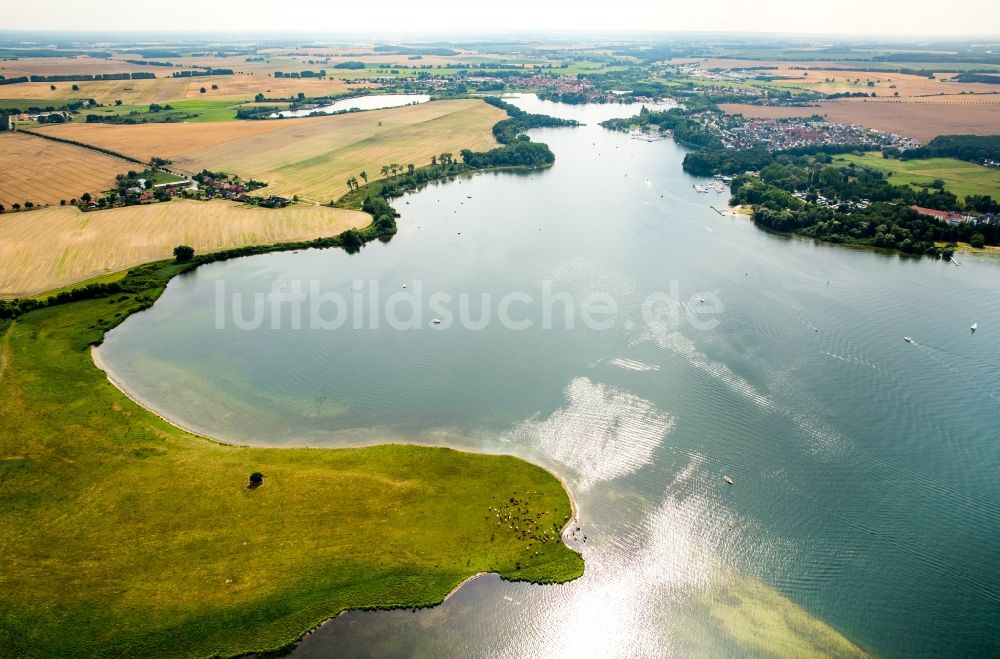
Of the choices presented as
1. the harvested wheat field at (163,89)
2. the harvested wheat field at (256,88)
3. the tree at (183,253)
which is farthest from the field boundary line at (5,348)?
the harvested wheat field at (256,88)

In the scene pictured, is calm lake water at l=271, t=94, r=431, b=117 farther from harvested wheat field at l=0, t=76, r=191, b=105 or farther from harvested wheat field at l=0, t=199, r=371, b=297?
harvested wheat field at l=0, t=199, r=371, b=297

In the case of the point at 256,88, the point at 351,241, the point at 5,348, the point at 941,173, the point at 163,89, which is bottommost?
the point at 5,348

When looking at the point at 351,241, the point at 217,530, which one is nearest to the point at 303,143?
the point at 351,241

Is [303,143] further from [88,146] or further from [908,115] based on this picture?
[908,115]

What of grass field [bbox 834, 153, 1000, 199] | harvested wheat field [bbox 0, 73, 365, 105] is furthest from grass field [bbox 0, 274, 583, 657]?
harvested wheat field [bbox 0, 73, 365, 105]

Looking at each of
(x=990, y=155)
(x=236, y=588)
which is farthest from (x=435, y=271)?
(x=990, y=155)

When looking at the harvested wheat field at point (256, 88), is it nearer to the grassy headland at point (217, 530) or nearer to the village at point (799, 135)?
the village at point (799, 135)

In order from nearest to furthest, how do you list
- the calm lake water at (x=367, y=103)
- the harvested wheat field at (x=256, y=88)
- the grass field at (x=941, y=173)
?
the grass field at (x=941, y=173) < the calm lake water at (x=367, y=103) < the harvested wheat field at (x=256, y=88)
